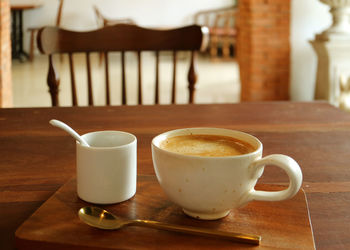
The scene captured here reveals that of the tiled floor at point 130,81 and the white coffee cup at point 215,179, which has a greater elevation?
the white coffee cup at point 215,179

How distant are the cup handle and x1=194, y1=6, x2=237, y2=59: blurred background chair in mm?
6629

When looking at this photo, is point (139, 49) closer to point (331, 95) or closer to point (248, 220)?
point (248, 220)

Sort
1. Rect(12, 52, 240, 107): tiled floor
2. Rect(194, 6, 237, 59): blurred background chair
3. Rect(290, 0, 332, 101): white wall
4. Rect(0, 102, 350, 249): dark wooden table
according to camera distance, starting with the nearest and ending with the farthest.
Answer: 1. Rect(0, 102, 350, 249): dark wooden table
2. Rect(290, 0, 332, 101): white wall
3. Rect(12, 52, 240, 107): tiled floor
4. Rect(194, 6, 237, 59): blurred background chair

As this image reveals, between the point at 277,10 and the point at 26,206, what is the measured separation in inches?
125

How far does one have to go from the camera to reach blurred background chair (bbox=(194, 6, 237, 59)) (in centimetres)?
703

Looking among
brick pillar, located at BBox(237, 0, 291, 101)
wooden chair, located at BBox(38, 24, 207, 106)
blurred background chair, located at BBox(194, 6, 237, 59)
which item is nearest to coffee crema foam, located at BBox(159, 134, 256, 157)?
wooden chair, located at BBox(38, 24, 207, 106)

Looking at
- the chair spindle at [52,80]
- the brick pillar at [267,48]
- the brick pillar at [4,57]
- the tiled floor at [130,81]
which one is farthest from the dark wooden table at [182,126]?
the tiled floor at [130,81]

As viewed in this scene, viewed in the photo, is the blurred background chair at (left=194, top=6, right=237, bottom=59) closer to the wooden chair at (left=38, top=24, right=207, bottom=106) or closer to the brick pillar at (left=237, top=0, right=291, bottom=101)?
the brick pillar at (left=237, top=0, right=291, bottom=101)

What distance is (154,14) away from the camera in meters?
7.82

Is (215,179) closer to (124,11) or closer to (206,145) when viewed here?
(206,145)

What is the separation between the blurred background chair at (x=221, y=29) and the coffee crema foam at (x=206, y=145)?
6.54 metres

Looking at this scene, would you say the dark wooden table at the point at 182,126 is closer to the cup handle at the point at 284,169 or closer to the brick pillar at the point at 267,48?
the cup handle at the point at 284,169

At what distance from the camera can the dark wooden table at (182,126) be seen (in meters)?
0.57

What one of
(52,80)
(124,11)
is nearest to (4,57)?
(52,80)
